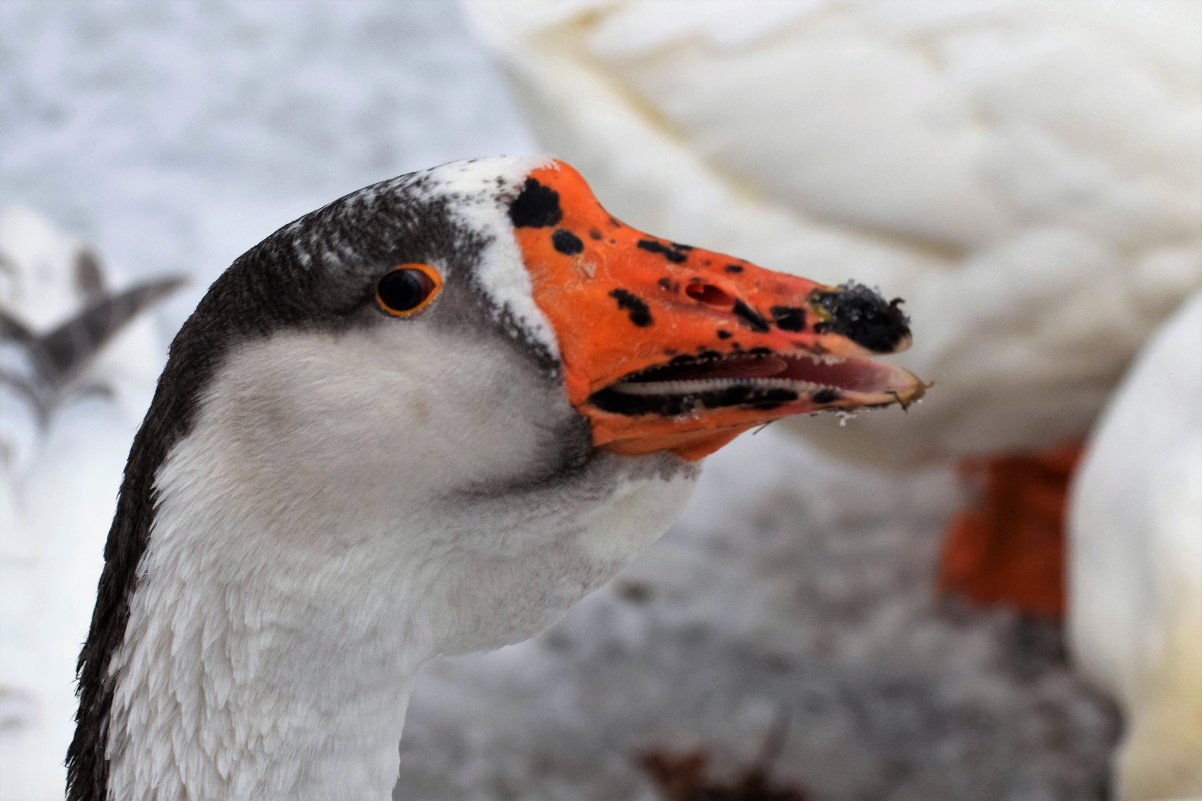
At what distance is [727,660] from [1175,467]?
3.75 feet

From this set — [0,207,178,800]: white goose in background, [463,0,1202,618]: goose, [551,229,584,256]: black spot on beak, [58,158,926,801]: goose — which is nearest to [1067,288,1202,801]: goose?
[463,0,1202,618]: goose

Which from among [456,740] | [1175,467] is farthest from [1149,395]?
[456,740]

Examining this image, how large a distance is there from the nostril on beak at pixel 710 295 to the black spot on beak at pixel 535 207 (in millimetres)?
108

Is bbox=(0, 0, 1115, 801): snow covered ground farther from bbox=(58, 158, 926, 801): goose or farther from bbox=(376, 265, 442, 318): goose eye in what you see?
bbox=(376, 265, 442, 318): goose eye

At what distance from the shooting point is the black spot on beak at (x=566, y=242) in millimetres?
930

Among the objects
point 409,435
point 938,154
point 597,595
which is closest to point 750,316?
point 409,435

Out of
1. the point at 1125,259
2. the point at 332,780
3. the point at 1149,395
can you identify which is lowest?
the point at 332,780

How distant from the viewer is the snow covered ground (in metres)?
2.69

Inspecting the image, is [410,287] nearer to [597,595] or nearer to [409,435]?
[409,435]

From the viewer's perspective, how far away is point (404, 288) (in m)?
0.92

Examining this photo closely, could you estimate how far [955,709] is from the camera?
9.17ft

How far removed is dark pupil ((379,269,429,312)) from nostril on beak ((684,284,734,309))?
18 centimetres

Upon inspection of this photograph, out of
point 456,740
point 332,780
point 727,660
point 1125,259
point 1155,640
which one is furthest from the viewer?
point 727,660

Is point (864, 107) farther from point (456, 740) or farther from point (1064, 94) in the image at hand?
point (456, 740)
